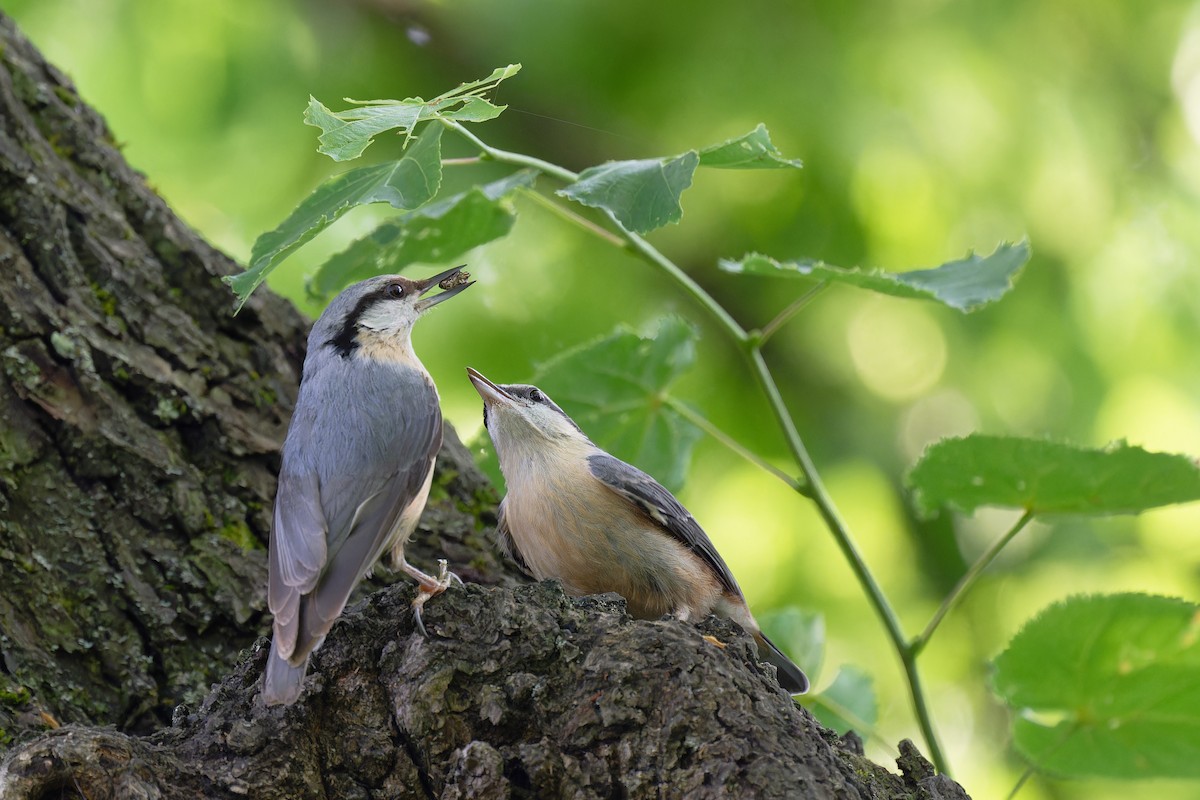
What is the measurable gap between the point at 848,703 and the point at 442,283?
4.66ft

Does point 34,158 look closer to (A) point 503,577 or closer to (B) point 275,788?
(A) point 503,577

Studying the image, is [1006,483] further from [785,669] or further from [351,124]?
[351,124]

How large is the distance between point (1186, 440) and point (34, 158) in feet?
11.6

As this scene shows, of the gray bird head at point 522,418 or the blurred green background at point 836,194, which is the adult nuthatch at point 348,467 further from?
the blurred green background at point 836,194

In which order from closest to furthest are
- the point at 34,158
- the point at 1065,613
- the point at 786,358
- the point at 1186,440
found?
1. the point at 1065,613
2. the point at 34,158
3. the point at 1186,440
4. the point at 786,358

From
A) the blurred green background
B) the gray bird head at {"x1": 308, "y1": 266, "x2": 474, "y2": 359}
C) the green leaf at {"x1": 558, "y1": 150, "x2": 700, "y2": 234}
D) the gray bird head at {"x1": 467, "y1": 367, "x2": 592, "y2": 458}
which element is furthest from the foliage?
the blurred green background

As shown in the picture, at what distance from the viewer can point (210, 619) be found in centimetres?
240

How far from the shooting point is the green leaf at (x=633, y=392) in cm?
261

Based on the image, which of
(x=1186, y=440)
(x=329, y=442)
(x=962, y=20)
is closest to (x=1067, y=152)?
(x=962, y=20)

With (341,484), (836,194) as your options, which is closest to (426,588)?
(341,484)

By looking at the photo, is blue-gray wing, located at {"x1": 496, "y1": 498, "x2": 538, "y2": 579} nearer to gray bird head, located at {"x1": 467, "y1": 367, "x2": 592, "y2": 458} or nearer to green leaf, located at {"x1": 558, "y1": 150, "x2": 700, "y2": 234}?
gray bird head, located at {"x1": 467, "y1": 367, "x2": 592, "y2": 458}

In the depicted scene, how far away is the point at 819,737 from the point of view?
5.74 feet

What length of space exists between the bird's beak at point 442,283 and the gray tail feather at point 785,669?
1.09 m

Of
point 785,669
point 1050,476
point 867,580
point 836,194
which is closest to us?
point 1050,476
